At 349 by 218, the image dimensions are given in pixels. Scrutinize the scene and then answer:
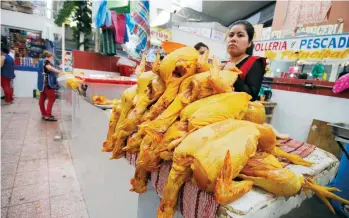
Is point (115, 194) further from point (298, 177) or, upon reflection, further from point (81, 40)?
point (81, 40)

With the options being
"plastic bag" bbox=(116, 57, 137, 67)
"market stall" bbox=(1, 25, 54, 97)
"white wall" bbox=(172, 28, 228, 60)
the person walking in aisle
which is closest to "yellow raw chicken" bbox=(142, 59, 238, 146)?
"plastic bag" bbox=(116, 57, 137, 67)

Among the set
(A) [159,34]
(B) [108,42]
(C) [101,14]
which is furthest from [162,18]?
(C) [101,14]

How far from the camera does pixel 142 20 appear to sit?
3080mm

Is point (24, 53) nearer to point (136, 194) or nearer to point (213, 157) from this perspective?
point (136, 194)

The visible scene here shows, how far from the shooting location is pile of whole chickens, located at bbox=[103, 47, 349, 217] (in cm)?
56

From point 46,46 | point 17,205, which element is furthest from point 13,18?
point 17,205

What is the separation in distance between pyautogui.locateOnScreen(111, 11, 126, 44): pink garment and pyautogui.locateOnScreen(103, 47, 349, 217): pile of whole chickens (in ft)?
10.2

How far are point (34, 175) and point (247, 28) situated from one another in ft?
10.1

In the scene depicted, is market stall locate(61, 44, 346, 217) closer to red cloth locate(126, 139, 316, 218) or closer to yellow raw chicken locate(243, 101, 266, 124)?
red cloth locate(126, 139, 316, 218)

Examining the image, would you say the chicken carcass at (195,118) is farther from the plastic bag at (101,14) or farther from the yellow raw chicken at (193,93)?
the plastic bag at (101,14)

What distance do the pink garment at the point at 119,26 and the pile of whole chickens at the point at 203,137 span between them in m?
3.11

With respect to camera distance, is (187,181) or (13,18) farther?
(13,18)

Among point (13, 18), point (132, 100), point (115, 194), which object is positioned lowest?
point (115, 194)

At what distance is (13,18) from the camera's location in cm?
768
